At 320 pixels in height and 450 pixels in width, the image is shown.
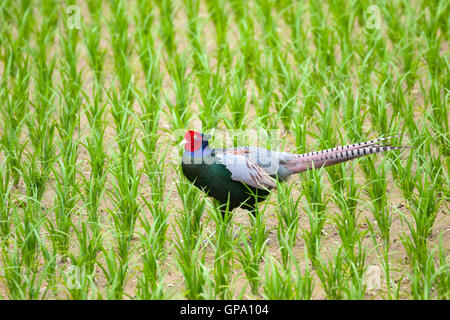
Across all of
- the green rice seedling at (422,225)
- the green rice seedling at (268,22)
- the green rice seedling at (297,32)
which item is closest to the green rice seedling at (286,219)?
the green rice seedling at (422,225)

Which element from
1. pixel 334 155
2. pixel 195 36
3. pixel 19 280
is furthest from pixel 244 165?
pixel 195 36

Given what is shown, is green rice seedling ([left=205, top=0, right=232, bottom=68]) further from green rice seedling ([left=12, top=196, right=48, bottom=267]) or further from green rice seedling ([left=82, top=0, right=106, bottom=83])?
green rice seedling ([left=12, top=196, right=48, bottom=267])

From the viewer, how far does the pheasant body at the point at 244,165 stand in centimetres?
416

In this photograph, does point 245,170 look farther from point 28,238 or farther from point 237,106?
point 28,238

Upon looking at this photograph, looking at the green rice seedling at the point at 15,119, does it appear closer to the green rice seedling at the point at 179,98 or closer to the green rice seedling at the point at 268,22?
the green rice seedling at the point at 179,98

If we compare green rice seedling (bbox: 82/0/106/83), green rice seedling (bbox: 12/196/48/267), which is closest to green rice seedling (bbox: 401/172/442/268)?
green rice seedling (bbox: 12/196/48/267)

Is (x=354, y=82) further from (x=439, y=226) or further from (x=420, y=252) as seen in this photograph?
(x=420, y=252)

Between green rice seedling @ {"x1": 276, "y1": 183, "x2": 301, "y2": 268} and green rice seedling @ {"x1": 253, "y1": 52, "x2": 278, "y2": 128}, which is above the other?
green rice seedling @ {"x1": 253, "y1": 52, "x2": 278, "y2": 128}

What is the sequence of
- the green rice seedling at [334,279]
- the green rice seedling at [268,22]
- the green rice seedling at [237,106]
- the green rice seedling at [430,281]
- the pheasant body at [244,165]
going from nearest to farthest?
the green rice seedling at [430,281] → the green rice seedling at [334,279] → the pheasant body at [244,165] → the green rice seedling at [237,106] → the green rice seedling at [268,22]

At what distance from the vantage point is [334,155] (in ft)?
13.9

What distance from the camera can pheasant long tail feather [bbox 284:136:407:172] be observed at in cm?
416

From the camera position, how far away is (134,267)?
12.4 feet
